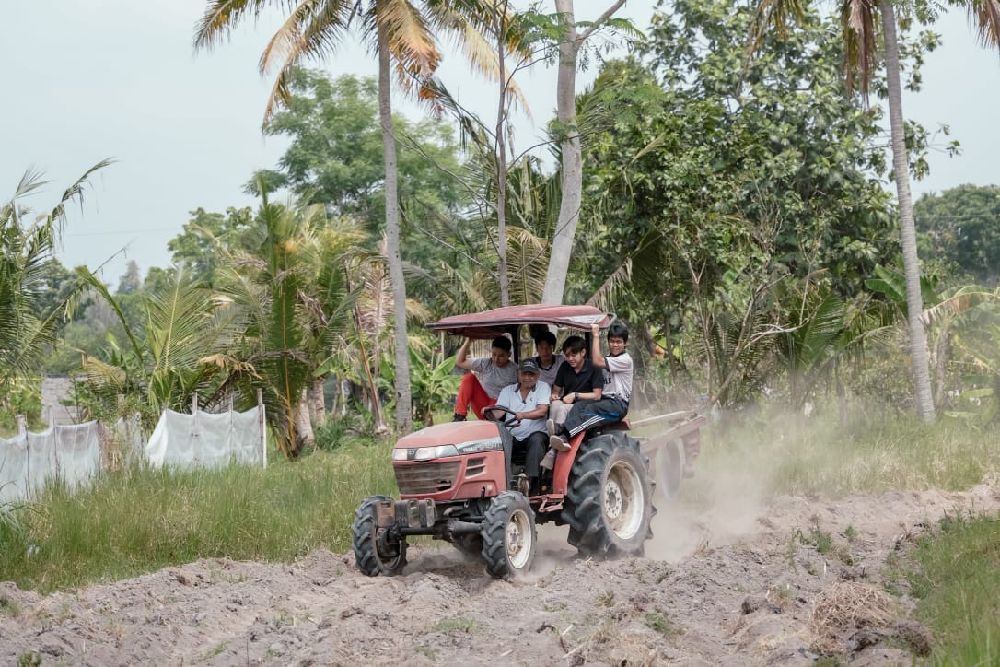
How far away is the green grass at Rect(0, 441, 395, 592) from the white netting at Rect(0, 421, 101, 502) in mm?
342

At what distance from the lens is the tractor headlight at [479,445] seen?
32.1ft

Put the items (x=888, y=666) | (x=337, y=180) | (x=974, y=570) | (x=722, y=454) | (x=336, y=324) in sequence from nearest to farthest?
(x=888, y=666)
(x=974, y=570)
(x=722, y=454)
(x=336, y=324)
(x=337, y=180)

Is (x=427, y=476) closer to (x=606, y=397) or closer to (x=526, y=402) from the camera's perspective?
(x=526, y=402)

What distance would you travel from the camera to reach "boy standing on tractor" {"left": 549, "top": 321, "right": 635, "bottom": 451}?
34.3ft

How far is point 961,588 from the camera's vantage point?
7.59 meters

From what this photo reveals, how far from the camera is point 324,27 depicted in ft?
66.9

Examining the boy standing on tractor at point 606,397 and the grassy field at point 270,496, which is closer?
the boy standing on tractor at point 606,397

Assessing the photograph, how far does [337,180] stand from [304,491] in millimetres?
29945

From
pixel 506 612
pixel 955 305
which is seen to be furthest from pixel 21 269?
pixel 955 305

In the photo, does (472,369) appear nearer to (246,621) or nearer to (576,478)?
(576,478)

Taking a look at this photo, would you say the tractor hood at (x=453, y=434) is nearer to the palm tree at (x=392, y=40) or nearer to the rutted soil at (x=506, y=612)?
the rutted soil at (x=506, y=612)

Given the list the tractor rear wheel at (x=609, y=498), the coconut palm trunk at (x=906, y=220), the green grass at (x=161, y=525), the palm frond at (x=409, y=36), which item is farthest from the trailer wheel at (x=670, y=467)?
the palm frond at (x=409, y=36)

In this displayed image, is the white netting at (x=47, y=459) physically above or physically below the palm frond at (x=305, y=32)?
below

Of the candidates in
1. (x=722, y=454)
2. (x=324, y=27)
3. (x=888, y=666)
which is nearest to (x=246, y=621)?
(x=888, y=666)
